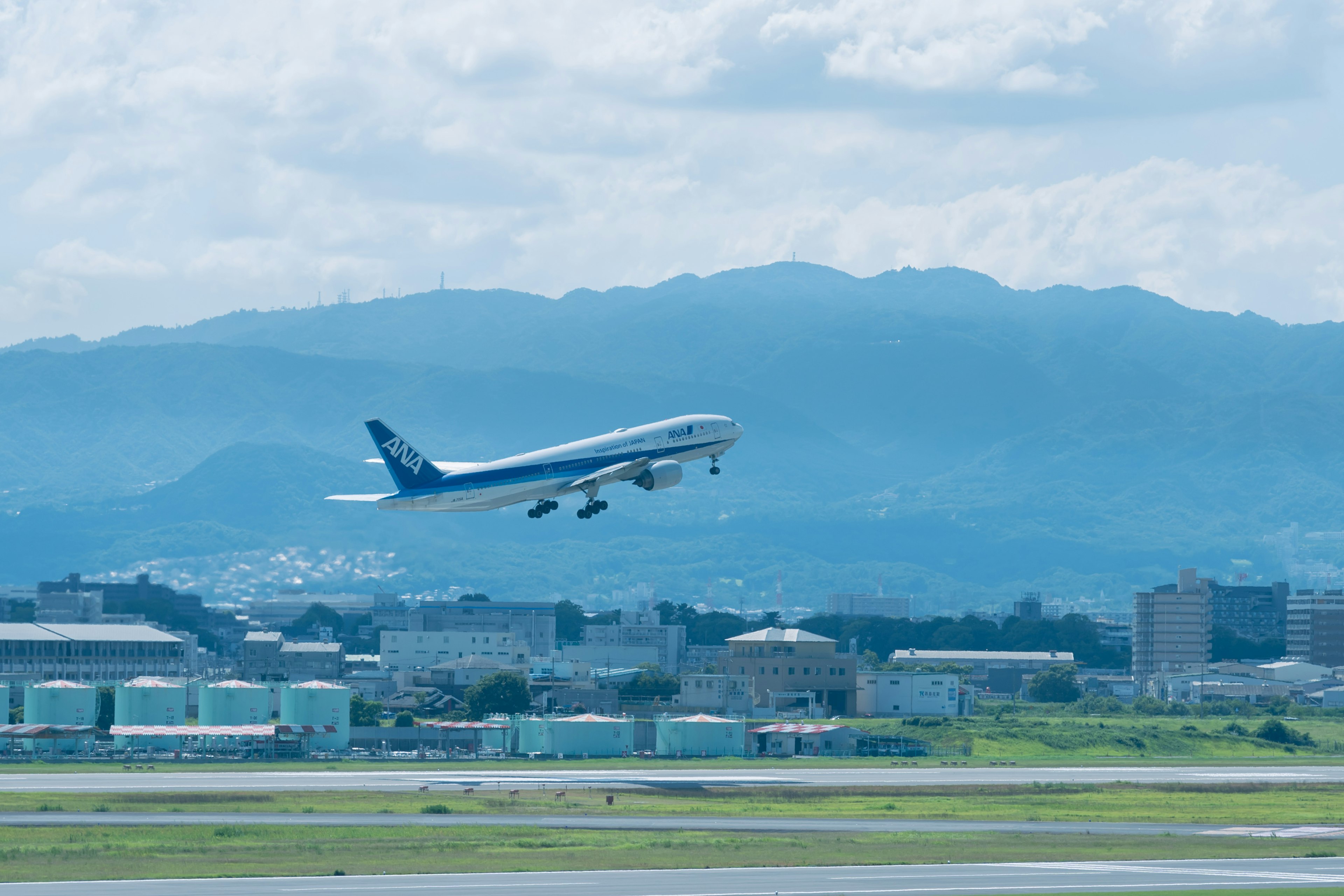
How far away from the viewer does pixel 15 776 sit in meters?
124

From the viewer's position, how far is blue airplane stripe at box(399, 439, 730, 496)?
11606 centimetres

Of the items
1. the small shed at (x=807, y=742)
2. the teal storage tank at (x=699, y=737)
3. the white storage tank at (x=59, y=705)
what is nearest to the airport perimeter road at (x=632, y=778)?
the teal storage tank at (x=699, y=737)

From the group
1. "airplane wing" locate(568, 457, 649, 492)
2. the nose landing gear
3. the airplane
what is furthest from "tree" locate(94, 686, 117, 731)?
"airplane wing" locate(568, 457, 649, 492)

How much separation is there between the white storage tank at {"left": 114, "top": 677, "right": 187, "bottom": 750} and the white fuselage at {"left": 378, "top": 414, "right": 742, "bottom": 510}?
72.1m

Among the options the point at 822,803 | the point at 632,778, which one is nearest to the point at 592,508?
the point at 632,778

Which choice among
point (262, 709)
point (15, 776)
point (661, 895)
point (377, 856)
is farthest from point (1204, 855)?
point (262, 709)

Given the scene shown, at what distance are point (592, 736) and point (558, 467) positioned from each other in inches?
1901

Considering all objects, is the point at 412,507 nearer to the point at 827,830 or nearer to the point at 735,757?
the point at 827,830

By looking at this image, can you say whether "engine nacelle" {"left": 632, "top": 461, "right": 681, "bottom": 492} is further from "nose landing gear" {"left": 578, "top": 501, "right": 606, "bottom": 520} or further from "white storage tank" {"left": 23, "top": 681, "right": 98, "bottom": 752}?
"white storage tank" {"left": 23, "top": 681, "right": 98, "bottom": 752}

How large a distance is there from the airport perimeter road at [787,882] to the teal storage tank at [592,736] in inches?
3426

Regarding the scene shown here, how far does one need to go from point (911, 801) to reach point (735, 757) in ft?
176

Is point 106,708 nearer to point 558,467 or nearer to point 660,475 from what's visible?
point 558,467

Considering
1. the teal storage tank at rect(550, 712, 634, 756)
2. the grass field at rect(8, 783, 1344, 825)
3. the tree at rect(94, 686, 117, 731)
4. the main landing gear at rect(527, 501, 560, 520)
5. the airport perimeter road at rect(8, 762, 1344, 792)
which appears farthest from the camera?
the tree at rect(94, 686, 117, 731)

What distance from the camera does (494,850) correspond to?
81.0 metres
